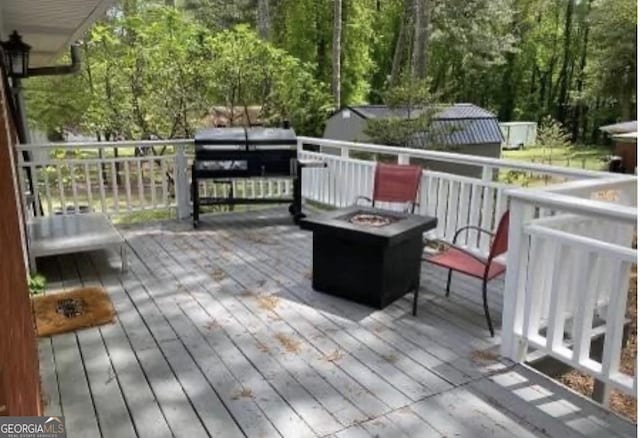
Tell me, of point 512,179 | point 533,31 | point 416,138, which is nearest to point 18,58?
point 416,138

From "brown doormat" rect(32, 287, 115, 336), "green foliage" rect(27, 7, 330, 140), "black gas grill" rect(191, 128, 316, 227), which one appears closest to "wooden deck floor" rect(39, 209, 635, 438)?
"brown doormat" rect(32, 287, 115, 336)

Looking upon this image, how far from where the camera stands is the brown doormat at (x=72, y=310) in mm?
3229

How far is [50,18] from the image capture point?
4.58 m

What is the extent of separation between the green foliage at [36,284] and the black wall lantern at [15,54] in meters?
2.27

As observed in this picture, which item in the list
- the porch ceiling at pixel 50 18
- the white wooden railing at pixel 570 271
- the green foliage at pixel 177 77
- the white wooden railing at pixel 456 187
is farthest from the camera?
the green foliage at pixel 177 77

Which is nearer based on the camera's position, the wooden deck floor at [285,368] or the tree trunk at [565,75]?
the wooden deck floor at [285,368]

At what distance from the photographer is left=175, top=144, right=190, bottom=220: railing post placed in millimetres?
6023

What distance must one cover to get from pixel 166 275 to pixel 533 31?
27016 millimetres

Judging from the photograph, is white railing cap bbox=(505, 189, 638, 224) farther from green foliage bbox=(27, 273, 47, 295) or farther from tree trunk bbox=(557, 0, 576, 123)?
tree trunk bbox=(557, 0, 576, 123)

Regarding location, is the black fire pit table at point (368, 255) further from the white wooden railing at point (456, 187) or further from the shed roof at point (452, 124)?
the shed roof at point (452, 124)

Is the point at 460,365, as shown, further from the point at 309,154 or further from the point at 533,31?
the point at 533,31

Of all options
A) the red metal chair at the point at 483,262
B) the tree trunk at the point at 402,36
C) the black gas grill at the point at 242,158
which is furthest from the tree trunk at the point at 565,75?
the red metal chair at the point at 483,262

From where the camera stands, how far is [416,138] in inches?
376

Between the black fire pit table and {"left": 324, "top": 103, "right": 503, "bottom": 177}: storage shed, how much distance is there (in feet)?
19.4
